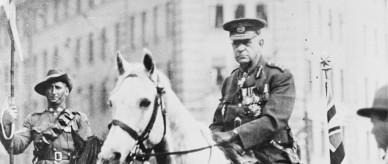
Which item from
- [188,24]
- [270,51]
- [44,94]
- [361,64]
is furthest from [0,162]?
[361,64]

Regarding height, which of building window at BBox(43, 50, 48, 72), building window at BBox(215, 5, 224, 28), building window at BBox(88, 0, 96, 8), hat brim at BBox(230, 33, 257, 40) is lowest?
building window at BBox(43, 50, 48, 72)

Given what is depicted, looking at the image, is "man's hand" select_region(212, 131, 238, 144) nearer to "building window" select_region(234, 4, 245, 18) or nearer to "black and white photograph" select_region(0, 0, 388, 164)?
"black and white photograph" select_region(0, 0, 388, 164)

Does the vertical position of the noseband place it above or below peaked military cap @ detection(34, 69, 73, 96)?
below

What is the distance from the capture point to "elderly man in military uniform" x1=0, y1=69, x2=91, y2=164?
7297 mm

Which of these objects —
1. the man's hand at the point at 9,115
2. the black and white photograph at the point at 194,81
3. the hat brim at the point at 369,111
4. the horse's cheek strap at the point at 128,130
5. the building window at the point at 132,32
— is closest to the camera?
the horse's cheek strap at the point at 128,130

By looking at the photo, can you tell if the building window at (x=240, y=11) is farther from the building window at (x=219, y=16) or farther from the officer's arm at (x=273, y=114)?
the officer's arm at (x=273, y=114)

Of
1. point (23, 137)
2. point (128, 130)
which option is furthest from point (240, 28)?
point (23, 137)

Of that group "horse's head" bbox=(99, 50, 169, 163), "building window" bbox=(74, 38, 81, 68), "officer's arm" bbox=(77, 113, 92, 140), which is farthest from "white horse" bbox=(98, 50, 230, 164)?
"building window" bbox=(74, 38, 81, 68)

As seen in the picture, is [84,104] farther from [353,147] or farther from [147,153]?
[353,147]

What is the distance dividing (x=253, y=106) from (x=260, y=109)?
0.06 metres

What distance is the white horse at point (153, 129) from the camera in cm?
591

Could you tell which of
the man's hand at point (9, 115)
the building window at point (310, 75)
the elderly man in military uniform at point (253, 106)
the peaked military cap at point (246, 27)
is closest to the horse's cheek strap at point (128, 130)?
the elderly man in military uniform at point (253, 106)

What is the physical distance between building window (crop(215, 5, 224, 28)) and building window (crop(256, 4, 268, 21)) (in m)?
0.28

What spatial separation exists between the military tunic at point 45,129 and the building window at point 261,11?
168 cm
